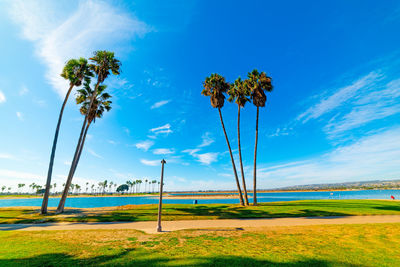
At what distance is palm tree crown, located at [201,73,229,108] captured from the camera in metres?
29.9

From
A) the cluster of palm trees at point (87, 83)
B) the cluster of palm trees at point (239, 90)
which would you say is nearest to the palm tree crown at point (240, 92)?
the cluster of palm trees at point (239, 90)

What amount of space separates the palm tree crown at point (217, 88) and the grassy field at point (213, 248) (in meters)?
22.1

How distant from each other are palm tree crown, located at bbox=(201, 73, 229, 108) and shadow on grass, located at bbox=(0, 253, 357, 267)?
25.3 metres

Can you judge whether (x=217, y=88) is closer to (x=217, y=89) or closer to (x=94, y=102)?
(x=217, y=89)

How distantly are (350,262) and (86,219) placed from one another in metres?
20.9

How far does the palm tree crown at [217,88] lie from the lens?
29875 millimetres

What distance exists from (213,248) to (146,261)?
3310 mm

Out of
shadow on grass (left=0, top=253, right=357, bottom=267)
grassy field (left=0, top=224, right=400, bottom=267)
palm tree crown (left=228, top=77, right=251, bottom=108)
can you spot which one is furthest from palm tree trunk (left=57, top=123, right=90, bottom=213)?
palm tree crown (left=228, top=77, right=251, bottom=108)

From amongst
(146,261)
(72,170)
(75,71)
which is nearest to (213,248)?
(146,261)

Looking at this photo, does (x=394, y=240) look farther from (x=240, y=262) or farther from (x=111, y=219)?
(x=111, y=219)

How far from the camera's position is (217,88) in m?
30.0

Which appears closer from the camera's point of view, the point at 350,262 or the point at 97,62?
the point at 350,262

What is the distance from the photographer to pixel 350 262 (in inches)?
267

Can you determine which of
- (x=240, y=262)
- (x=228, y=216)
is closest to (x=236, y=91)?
(x=228, y=216)
